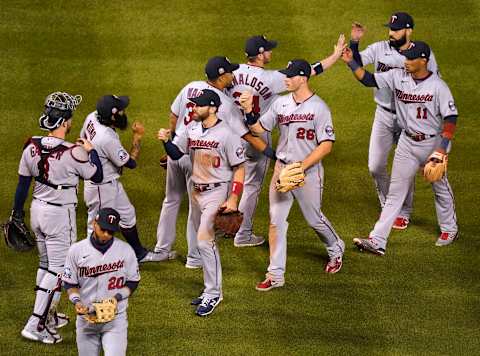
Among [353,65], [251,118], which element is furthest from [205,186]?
[353,65]

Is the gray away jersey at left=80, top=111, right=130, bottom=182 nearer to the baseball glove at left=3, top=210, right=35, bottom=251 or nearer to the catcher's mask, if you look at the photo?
the catcher's mask

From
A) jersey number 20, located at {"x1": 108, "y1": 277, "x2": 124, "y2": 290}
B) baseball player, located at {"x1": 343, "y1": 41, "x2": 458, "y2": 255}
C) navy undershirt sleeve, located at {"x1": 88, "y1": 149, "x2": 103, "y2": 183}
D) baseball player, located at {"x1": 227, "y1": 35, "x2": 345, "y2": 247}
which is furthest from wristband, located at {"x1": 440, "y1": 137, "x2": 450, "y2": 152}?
jersey number 20, located at {"x1": 108, "y1": 277, "x2": 124, "y2": 290}

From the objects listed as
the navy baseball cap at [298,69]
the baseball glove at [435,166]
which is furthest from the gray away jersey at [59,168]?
the baseball glove at [435,166]

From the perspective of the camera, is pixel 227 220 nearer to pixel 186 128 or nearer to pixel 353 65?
pixel 186 128

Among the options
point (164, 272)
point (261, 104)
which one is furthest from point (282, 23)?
point (164, 272)

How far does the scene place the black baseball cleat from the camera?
11.2 m

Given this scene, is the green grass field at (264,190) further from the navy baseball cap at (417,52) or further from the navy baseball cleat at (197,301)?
the navy baseball cap at (417,52)

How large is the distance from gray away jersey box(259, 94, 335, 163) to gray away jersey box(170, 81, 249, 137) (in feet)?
0.74

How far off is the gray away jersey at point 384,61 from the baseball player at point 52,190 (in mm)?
3454

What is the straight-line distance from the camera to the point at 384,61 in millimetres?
11961

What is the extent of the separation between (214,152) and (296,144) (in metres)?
0.81

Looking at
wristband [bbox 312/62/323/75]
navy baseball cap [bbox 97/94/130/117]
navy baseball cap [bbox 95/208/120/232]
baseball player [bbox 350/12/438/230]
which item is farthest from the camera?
baseball player [bbox 350/12/438/230]

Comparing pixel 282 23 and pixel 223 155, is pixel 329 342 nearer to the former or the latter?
pixel 223 155

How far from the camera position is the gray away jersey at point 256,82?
1121cm
